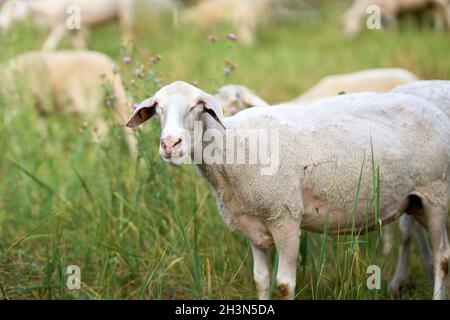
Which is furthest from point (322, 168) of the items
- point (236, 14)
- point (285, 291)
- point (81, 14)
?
point (236, 14)

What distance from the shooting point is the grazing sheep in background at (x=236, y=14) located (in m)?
11.0

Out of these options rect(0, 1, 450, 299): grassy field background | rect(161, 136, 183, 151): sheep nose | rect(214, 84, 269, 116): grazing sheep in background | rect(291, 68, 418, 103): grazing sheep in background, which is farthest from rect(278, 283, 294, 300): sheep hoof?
rect(291, 68, 418, 103): grazing sheep in background

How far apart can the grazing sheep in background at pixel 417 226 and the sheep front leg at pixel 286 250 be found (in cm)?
95

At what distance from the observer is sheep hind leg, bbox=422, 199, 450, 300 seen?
11.5 ft

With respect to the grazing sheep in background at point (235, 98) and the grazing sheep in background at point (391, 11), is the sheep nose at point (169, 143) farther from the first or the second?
the grazing sheep in background at point (391, 11)

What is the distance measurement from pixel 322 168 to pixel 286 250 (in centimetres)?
40

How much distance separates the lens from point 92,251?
13.8ft

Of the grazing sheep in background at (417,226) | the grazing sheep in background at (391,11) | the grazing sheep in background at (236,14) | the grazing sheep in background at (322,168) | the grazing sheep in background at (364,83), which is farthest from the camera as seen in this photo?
the grazing sheep in background at (236,14)

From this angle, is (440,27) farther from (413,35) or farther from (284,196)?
(284,196)

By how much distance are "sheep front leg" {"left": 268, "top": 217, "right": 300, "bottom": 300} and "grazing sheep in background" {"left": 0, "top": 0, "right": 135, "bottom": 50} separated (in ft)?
23.0

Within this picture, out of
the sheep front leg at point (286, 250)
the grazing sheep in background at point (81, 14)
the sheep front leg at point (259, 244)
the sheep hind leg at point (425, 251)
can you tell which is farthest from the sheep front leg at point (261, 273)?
the grazing sheep in background at point (81, 14)

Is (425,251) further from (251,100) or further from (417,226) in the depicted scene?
(251,100)

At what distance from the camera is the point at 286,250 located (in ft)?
10.6

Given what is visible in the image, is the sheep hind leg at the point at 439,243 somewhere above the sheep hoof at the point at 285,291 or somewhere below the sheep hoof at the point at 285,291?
above
